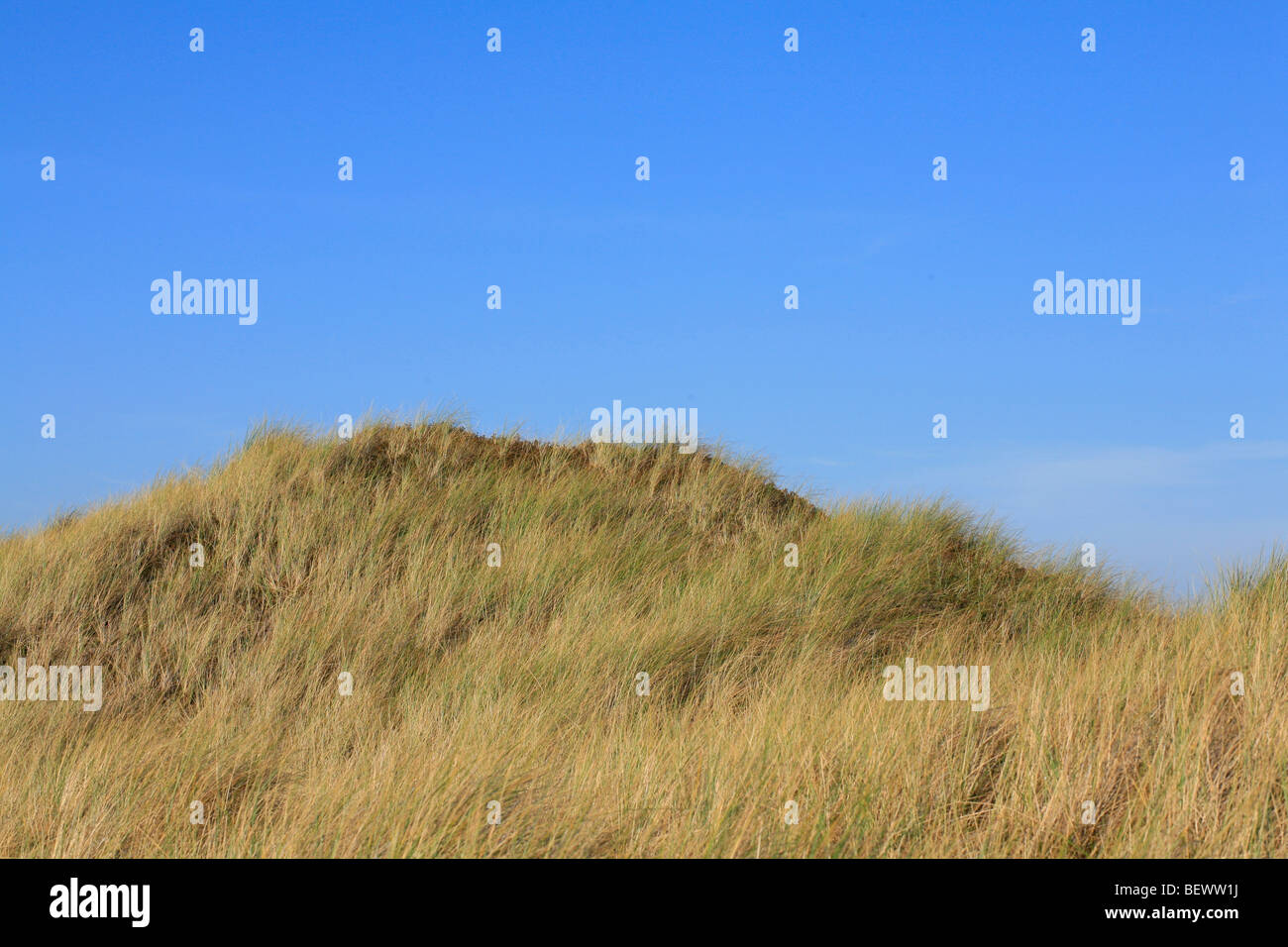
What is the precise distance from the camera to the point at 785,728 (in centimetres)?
524

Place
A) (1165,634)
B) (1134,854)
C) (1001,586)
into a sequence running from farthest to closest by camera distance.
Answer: (1001,586)
(1165,634)
(1134,854)

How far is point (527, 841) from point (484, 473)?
8.00 meters

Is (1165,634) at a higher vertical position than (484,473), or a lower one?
lower

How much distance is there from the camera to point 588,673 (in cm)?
771

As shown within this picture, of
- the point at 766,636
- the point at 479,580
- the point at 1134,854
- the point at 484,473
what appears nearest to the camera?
the point at 1134,854

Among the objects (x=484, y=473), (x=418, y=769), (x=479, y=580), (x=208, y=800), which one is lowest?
(x=208, y=800)

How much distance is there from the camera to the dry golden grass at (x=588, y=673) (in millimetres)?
4379

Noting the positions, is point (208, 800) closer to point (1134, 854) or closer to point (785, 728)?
point (785, 728)

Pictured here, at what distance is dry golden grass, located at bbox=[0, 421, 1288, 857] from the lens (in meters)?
4.38

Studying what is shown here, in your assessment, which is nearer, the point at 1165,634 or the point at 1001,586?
the point at 1165,634

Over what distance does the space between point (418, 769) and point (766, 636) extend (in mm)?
4259
